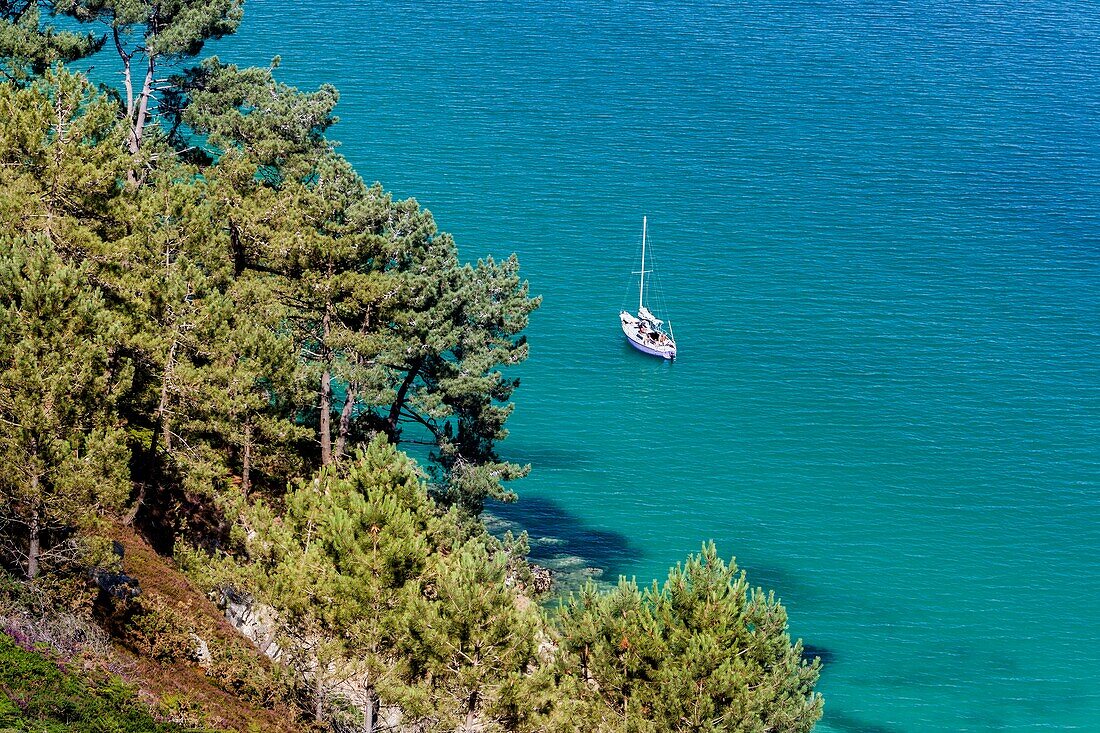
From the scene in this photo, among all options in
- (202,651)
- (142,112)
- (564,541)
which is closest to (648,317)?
(564,541)

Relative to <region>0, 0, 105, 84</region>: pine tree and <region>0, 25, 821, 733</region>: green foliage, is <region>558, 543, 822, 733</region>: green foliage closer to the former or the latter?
<region>0, 25, 821, 733</region>: green foliage

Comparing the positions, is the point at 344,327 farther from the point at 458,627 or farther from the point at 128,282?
the point at 458,627

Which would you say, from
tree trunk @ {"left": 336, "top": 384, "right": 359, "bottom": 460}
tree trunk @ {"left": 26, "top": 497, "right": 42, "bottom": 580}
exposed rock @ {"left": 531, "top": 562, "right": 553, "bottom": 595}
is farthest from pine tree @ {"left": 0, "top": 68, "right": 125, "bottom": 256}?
exposed rock @ {"left": 531, "top": 562, "right": 553, "bottom": 595}

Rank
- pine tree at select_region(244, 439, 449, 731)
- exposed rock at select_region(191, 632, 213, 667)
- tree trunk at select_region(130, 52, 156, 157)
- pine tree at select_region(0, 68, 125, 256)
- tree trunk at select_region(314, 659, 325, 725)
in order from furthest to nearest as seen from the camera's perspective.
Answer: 1. tree trunk at select_region(130, 52, 156, 157)
2. pine tree at select_region(0, 68, 125, 256)
3. exposed rock at select_region(191, 632, 213, 667)
4. tree trunk at select_region(314, 659, 325, 725)
5. pine tree at select_region(244, 439, 449, 731)

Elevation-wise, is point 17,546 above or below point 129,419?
below

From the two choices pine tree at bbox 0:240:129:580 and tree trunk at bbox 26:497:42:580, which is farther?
tree trunk at bbox 26:497:42:580

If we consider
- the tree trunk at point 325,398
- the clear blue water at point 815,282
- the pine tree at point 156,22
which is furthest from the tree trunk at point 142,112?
the clear blue water at point 815,282

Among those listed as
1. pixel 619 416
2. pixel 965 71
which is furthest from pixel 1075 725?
pixel 965 71
